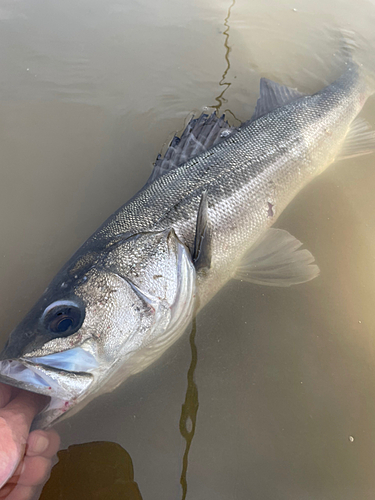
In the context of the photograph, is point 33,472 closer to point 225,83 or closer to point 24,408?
point 24,408

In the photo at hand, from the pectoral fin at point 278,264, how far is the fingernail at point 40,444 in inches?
65.8

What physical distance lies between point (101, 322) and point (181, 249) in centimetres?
74

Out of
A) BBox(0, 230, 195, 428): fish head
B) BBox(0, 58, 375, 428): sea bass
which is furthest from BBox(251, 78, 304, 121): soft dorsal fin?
BBox(0, 230, 195, 428): fish head

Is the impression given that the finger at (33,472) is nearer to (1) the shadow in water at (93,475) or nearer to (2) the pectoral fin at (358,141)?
(1) the shadow in water at (93,475)

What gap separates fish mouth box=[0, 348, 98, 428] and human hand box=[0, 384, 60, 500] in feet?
0.24

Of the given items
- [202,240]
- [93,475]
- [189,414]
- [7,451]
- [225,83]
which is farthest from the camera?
[225,83]

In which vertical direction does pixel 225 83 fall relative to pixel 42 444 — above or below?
above

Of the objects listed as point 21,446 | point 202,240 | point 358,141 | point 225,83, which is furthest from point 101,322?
point 225,83

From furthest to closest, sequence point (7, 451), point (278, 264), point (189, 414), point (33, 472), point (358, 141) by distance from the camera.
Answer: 1. point (358, 141)
2. point (278, 264)
3. point (189, 414)
4. point (33, 472)
5. point (7, 451)

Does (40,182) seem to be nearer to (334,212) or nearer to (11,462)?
(11,462)

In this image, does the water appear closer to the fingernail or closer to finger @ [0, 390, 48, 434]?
the fingernail

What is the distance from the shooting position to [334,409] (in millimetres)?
2137

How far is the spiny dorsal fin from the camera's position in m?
2.20

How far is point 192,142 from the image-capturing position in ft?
9.43
